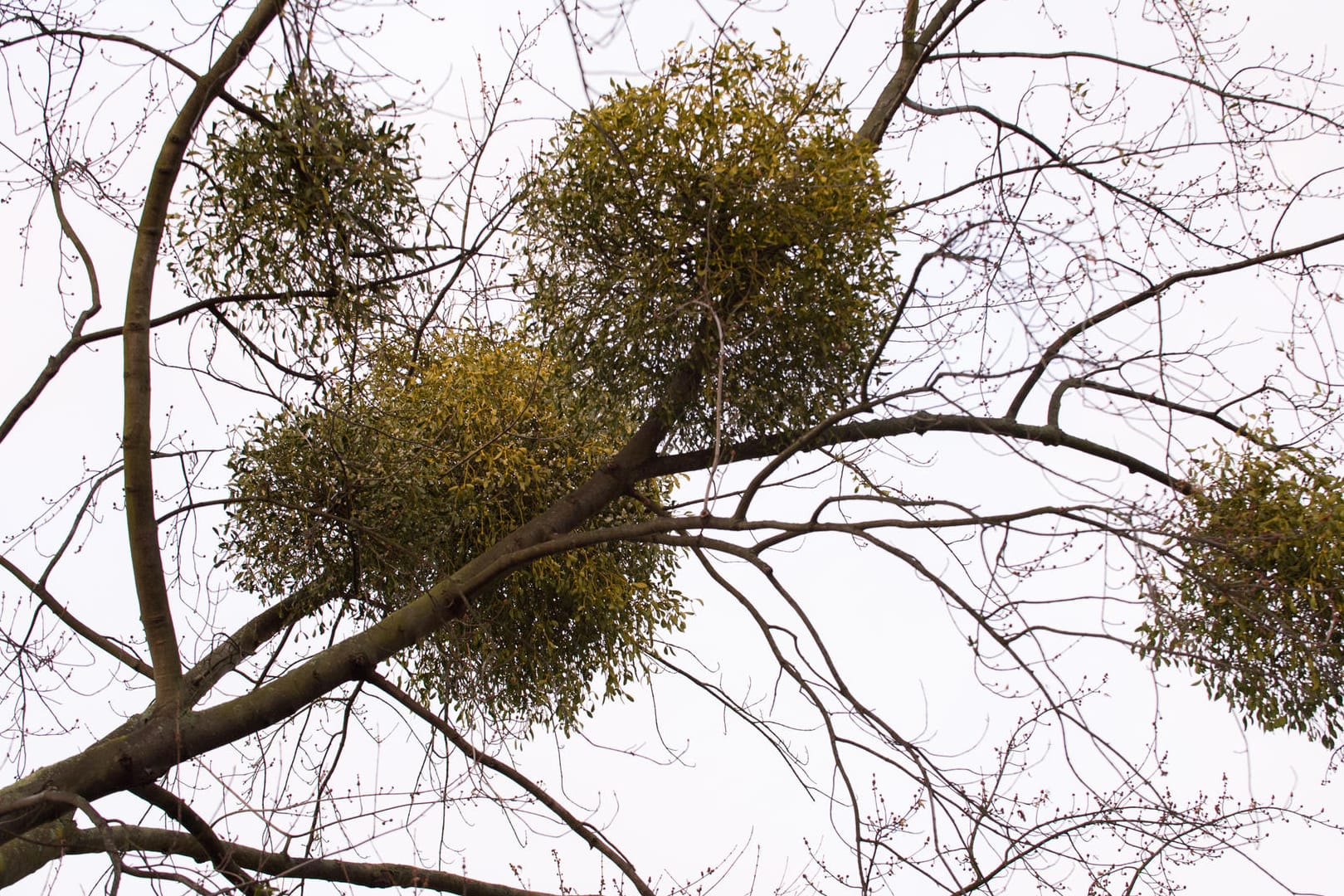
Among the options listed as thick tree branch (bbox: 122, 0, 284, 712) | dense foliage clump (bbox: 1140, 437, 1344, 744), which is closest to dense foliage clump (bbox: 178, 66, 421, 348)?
thick tree branch (bbox: 122, 0, 284, 712)

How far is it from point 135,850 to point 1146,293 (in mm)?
3309

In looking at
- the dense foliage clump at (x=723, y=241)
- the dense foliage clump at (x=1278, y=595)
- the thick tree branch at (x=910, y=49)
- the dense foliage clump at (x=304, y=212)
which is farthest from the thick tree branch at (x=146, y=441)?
the dense foliage clump at (x=1278, y=595)

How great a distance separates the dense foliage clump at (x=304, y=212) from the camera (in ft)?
12.6

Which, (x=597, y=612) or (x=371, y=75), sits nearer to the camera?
(x=371, y=75)

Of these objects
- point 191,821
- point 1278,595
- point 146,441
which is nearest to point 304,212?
point 146,441

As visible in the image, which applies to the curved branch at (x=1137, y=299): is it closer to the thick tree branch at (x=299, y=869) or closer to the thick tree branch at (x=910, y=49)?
the thick tree branch at (x=910, y=49)

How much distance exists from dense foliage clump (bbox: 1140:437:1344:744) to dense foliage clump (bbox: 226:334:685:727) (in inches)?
78.2

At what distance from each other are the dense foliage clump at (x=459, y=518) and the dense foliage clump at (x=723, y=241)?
43 cm

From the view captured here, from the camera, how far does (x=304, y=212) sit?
13.1 ft

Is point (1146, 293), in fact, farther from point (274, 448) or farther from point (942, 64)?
point (274, 448)

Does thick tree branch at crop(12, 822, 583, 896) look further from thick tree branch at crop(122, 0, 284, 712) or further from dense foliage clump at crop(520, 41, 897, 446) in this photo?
dense foliage clump at crop(520, 41, 897, 446)

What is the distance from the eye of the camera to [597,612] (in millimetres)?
4906

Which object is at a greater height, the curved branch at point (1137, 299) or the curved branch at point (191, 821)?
the curved branch at point (1137, 299)

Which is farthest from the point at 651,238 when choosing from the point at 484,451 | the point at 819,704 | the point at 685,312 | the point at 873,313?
the point at 819,704
